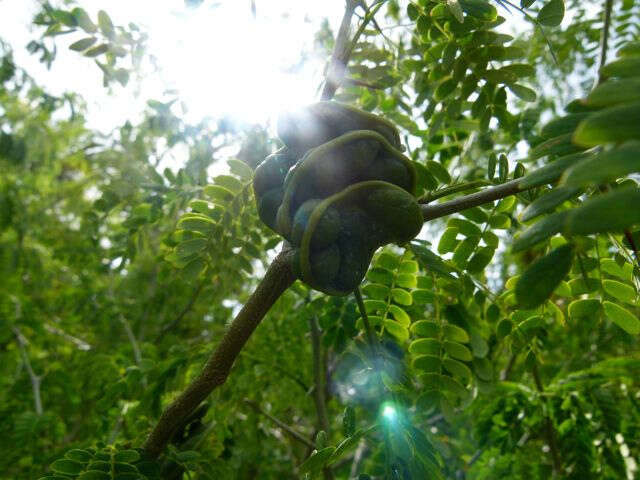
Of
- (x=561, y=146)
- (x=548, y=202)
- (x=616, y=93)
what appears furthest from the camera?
(x=561, y=146)

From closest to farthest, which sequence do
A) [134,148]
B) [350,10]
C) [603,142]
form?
[603,142]
[350,10]
[134,148]

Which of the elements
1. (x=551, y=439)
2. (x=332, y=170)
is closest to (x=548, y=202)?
(x=332, y=170)

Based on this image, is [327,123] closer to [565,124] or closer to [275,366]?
[565,124]

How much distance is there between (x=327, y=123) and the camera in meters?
1.51

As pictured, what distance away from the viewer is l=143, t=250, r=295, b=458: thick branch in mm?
1531

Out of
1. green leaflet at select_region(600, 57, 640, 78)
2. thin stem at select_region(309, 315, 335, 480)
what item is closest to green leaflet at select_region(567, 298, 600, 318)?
green leaflet at select_region(600, 57, 640, 78)

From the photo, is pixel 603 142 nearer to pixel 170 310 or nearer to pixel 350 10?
pixel 350 10

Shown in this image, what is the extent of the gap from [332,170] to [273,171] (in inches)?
10.1

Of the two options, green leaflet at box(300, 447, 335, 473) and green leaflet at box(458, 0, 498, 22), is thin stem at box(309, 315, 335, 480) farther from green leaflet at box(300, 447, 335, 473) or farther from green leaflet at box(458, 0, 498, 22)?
green leaflet at box(458, 0, 498, 22)

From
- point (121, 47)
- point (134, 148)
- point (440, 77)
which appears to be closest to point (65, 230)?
point (134, 148)

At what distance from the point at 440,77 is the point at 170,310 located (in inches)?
147

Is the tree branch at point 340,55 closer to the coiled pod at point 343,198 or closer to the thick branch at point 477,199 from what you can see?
the coiled pod at point 343,198

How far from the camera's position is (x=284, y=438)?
4262 millimetres

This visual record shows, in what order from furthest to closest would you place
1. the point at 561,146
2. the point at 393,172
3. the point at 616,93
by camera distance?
the point at 393,172 < the point at 561,146 < the point at 616,93
